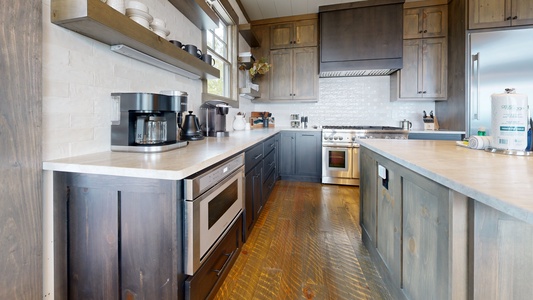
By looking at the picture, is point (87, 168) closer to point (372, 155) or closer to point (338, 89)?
point (372, 155)

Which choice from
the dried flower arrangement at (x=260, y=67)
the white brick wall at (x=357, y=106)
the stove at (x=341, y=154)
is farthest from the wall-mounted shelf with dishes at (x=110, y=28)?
the white brick wall at (x=357, y=106)

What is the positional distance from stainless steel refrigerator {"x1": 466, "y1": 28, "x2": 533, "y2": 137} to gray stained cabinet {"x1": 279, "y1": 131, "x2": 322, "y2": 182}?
210 cm

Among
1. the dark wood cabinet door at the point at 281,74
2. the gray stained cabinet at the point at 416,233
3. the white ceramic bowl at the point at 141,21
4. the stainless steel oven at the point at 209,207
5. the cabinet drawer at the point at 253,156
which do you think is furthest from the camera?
the dark wood cabinet door at the point at 281,74

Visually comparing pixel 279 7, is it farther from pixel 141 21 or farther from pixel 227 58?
pixel 141 21

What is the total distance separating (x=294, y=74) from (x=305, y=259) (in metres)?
3.27

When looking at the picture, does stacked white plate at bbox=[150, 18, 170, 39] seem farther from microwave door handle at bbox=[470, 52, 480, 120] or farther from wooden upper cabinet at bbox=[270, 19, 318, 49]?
microwave door handle at bbox=[470, 52, 480, 120]

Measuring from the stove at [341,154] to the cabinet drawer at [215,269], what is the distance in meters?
2.41

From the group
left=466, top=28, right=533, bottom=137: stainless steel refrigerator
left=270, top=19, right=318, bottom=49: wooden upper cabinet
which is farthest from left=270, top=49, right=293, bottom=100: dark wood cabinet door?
left=466, top=28, right=533, bottom=137: stainless steel refrigerator

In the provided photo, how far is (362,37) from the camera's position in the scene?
3809 millimetres

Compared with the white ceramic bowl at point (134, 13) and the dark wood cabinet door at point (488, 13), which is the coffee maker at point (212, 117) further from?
the dark wood cabinet door at point (488, 13)

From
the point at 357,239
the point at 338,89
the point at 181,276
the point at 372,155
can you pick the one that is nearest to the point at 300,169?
the point at 338,89

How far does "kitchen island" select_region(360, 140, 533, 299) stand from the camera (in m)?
0.66

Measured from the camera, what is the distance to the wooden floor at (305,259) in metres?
1.44

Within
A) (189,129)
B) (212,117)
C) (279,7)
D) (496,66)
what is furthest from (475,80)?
(189,129)
